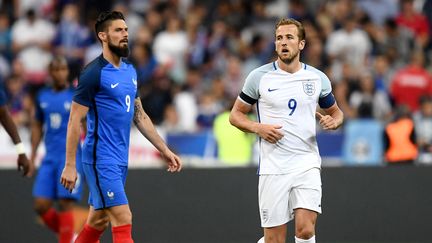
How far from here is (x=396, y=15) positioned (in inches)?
808

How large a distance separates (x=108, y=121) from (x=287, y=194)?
68.1 inches

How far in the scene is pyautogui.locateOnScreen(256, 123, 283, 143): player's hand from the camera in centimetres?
983

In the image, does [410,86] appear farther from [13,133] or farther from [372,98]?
[13,133]

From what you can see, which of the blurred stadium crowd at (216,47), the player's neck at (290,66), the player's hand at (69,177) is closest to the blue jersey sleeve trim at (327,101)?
the player's neck at (290,66)

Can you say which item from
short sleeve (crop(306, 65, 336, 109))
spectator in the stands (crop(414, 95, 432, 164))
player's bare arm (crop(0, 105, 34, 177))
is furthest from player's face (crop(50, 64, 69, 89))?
spectator in the stands (crop(414, 95, 432, 164))

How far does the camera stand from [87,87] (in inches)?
376

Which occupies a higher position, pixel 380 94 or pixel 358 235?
pixel 380 94

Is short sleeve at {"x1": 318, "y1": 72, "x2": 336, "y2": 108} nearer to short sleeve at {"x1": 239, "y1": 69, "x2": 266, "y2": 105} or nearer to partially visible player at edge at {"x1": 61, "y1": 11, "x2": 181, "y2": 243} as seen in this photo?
short sleeve at {"x1": 239, "y1": 69, "x2": 266, "y2": 105}

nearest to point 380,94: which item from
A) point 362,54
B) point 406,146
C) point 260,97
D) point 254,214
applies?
point 362,54

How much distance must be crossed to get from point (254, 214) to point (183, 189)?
1.02 metres

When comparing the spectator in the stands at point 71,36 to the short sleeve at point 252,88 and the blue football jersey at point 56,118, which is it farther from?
the short sleeve at point 252,88

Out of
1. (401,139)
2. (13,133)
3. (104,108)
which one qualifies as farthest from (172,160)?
(401,139)

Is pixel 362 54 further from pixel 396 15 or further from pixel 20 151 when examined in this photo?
pixel 20 151

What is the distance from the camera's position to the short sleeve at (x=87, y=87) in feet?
A: 31.4
